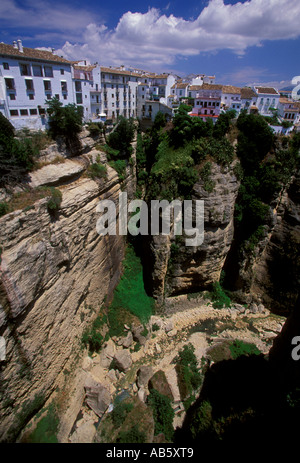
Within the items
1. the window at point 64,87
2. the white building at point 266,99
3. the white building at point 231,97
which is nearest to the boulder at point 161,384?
the window at point 64,87

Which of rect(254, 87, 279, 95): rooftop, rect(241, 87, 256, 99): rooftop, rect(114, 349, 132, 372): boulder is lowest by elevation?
rect(114, 349, 132, 372): boulder

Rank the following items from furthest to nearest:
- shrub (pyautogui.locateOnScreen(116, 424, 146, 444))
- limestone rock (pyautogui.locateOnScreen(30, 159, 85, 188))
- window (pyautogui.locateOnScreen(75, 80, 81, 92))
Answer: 1. window (pyautogui.locateOnScreen(75, 80, 81, 92))
2. limestone rock (pyautogui.locateOnScreen(30, 159, 85, 188))
3. shrub (pyautogui.locateOnScreen(116, 424, 146, 444))

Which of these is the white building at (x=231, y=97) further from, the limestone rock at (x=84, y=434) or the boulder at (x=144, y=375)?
the limestone rock at (x=84, y=434)

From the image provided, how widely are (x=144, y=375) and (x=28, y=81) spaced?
23.3 m

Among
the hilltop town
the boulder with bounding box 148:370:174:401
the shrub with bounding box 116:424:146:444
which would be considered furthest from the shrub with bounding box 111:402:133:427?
the hilltop town

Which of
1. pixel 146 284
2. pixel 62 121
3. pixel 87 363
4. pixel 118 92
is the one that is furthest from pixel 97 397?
pixel 118 92

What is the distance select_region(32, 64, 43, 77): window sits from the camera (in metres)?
18.5

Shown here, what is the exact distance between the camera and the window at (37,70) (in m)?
18.5

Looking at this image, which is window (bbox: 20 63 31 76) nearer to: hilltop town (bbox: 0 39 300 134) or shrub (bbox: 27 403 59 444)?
hilltop town (bbox: 0 39 300 134)

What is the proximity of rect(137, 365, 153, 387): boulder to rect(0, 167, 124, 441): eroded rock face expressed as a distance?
4.47 meters

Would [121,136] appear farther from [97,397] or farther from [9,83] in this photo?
[97,397]

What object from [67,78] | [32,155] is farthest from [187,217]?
[67,78]

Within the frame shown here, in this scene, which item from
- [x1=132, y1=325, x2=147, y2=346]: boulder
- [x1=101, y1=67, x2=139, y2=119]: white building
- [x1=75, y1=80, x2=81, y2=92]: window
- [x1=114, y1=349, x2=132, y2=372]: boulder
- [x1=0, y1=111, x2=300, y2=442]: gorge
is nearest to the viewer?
[x1=0, y1=111, x2=300, y2=442]: gorge

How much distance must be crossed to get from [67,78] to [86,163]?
34.6 feet
